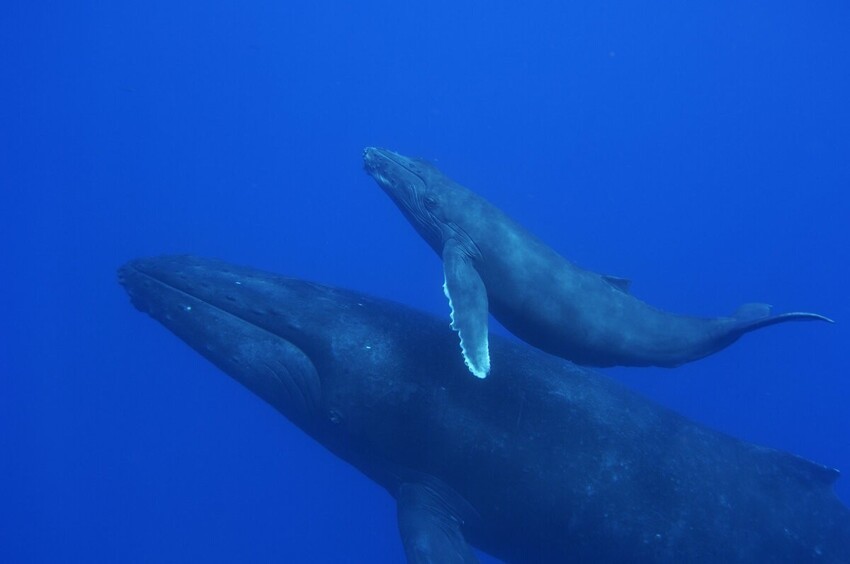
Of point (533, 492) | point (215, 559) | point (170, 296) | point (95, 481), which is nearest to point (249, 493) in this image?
point (215, 559)

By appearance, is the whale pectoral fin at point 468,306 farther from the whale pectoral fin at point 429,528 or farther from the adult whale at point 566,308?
the whale pectoral fin at point 429,528

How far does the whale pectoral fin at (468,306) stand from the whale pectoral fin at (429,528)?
184cm

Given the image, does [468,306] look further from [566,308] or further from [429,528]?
[429,528]

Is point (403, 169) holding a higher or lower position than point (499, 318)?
higher

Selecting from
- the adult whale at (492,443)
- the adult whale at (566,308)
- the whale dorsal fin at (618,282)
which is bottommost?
the adult whale at (492,443)

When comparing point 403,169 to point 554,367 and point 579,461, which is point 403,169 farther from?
point 579,461

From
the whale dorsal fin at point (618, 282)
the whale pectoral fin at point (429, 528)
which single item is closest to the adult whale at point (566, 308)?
the whale dorsal fin at point (618, 282)

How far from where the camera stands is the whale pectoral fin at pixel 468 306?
7414mm

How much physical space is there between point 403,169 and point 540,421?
15.5 feet

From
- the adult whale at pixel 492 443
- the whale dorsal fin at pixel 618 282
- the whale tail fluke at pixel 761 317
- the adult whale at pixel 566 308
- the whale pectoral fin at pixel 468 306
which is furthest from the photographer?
the whale dorsal fin at pixel 618 282

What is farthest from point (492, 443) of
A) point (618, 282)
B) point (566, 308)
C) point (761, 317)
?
point (761, 317)

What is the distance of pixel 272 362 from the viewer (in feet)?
28.1

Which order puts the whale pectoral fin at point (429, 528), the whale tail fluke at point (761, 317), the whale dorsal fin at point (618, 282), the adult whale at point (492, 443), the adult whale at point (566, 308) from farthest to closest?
the whale dorsal fin at point (618, 282), the adult whale at point (566, 308), the whale tail fluke at point (761, 317), the adult whale at point (492, 443), the whale pectoral fin at point (429, 528)

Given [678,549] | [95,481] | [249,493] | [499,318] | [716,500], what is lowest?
[95,481]
